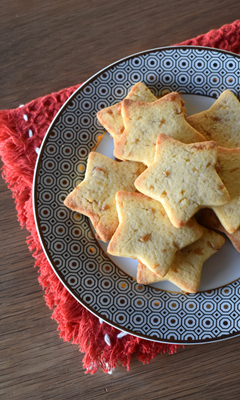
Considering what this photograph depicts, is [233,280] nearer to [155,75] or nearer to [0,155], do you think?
[155,75]

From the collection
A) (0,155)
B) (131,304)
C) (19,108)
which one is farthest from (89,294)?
(19,108)

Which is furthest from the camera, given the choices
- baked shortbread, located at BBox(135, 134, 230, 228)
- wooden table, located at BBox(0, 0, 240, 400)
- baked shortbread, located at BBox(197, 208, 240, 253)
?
wooden table, located at BBox(0, 0, 240, 400)

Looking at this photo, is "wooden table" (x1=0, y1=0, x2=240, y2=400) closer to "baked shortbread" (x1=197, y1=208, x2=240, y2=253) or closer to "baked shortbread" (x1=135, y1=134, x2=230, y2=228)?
"baked shortbread" (x1=197, y1=208, x2=240, y2=253)

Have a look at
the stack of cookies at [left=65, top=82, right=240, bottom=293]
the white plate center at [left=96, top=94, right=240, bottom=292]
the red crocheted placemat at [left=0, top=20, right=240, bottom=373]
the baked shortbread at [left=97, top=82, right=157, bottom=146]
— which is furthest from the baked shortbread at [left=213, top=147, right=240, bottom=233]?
the red crocheted placemat at [left=0, top=20, right=240, bottom=373]

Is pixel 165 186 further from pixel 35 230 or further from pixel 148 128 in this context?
pixel 35 230

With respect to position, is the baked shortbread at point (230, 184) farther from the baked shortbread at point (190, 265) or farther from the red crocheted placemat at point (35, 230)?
the red crocheted placemat at point (35, 230)

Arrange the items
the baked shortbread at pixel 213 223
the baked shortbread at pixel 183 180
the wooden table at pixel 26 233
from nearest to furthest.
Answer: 1. the baked shortbread at pixel 183 180
2. the baked shortbread at pixel 213 223
3. the wooden table at pixel 26 233

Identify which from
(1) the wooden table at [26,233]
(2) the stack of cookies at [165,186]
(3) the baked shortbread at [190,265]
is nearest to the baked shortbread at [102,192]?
(2) the stack of cookies at [165,186]
